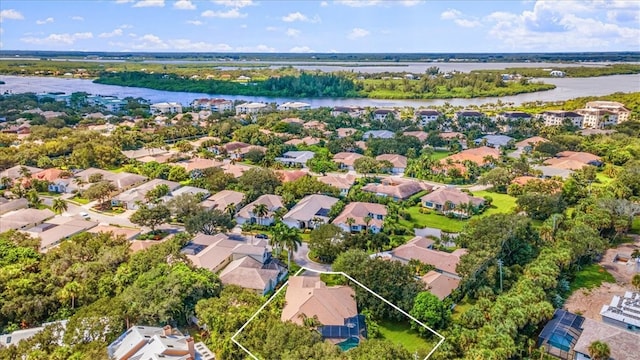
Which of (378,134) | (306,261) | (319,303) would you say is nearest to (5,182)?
(306,261)

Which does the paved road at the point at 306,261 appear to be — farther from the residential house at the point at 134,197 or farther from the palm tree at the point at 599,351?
the residential house at the point at 134,197

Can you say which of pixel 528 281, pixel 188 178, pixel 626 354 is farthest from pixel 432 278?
pixel 188 178

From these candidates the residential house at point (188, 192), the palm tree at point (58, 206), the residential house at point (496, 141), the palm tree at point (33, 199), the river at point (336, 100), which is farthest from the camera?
the river at point (336, 100)

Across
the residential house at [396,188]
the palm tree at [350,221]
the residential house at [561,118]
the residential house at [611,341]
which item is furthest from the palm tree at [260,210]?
the residential house at [561,118]

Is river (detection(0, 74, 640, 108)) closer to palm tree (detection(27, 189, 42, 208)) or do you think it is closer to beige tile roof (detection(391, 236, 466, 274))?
palm tree (detection(27, 189, 42, 208))

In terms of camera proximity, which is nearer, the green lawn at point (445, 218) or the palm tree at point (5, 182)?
the green lawn at point (445, 218)

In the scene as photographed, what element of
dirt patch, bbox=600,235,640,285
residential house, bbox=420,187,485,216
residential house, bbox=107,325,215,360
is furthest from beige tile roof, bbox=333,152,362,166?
residential house, bbox=107,325,215,360
